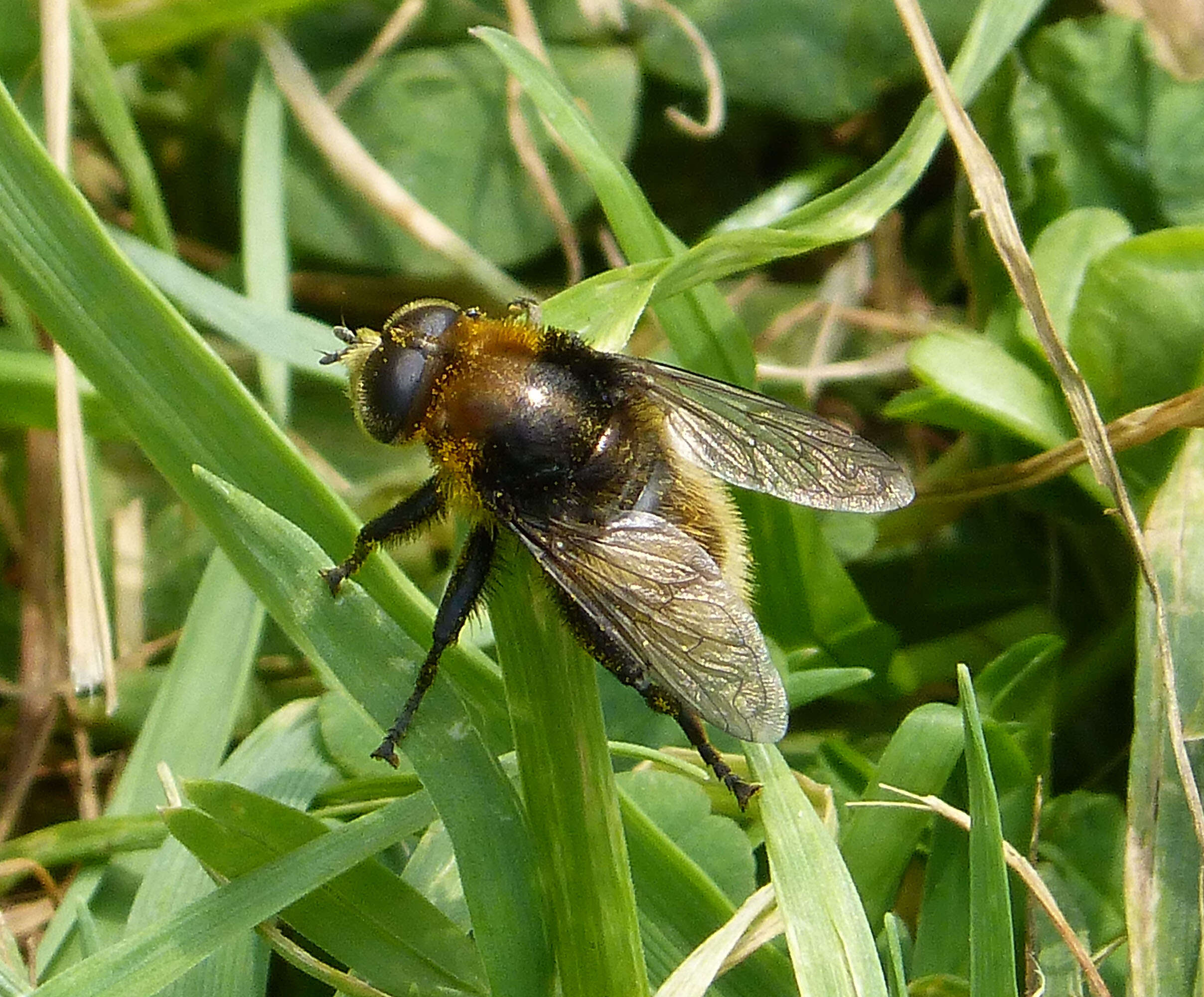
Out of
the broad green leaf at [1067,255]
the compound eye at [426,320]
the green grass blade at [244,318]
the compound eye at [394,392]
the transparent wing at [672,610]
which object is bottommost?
the transparent wing at [672,610]

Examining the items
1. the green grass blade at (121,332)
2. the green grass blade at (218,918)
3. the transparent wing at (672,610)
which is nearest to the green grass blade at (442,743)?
the green grass blade at (218,918)

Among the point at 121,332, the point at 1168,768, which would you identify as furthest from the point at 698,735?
the point at 121,332

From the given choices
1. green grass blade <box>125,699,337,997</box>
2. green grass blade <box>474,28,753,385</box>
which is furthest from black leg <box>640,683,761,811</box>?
green grass blade <box>474,28,753,385</box>

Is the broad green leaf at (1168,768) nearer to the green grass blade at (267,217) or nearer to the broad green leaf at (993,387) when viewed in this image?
the broad green leaf at (993,387)

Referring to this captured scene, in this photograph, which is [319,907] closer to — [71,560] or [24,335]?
[71,560]

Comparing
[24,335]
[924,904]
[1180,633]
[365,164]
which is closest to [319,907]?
[924,904]

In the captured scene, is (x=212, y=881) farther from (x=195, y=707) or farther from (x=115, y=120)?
(x=115, y=120)
